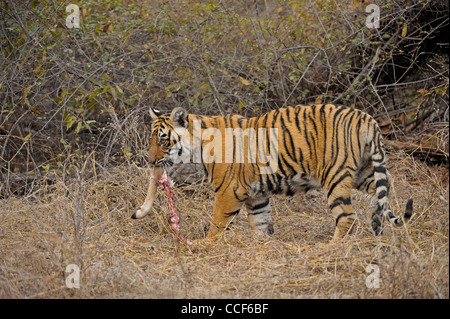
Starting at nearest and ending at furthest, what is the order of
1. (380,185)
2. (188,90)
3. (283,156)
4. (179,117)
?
(380,185) < (283,156) < (179,117) < (188,90)

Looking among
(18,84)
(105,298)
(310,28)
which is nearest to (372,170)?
(105,298)

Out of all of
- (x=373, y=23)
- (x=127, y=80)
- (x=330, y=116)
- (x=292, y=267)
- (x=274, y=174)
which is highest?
(x=373, y=23)

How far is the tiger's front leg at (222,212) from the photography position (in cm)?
525

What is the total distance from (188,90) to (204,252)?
3143mm

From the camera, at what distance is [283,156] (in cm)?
523

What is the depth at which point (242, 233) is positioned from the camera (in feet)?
18.1

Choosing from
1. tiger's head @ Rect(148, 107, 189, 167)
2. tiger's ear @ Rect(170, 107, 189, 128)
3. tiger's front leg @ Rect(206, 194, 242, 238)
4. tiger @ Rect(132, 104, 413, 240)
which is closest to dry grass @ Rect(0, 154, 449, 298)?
tiger's front leg @ Rect(206, 194, 242, 238)

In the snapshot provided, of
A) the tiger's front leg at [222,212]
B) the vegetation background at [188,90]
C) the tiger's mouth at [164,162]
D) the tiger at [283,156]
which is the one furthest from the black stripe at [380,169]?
the tiger's mouth at [164,162]

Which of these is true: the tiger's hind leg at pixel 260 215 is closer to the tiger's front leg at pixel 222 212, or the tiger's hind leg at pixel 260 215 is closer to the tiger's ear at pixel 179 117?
the tiger's front leg at pixel 222 212

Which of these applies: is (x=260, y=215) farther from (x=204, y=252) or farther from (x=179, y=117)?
(x=179, y=117)

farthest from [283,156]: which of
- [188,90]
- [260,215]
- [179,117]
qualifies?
[188,90]

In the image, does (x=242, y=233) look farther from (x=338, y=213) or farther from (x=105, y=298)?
(x=105, y=298)

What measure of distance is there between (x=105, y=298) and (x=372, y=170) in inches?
104

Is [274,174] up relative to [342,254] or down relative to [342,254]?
up
